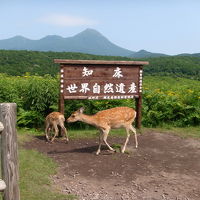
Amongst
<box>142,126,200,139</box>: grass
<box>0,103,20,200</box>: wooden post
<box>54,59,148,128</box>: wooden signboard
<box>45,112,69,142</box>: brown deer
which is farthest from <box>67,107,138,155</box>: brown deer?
<box>0,103,20,200</box>: wooden post

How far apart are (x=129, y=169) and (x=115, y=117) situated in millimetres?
1773

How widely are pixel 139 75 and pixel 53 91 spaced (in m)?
3.07

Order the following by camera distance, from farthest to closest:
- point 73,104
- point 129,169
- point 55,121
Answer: point 73,104, point 55,121, point 129,169

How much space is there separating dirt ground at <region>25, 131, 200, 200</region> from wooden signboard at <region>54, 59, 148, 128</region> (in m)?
1.51

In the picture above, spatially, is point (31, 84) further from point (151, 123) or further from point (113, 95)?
point (151, 123)

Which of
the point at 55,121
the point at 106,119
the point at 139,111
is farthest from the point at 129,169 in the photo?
the point at 139,111

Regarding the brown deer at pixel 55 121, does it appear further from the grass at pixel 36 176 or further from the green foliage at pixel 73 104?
the green foliage at pixel 73 104

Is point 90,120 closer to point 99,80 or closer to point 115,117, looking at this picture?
point 115,117

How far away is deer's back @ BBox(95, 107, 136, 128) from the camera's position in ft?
28.2

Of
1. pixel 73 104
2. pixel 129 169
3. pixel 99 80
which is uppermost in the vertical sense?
pixel 99 80

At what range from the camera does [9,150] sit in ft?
13.1

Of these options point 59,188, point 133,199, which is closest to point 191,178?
point 133,199

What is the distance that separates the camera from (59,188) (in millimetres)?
6102

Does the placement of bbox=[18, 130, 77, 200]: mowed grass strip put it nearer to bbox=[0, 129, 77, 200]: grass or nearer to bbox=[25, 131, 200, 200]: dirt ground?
bbox=[0, 129, 77, 200]: grass
